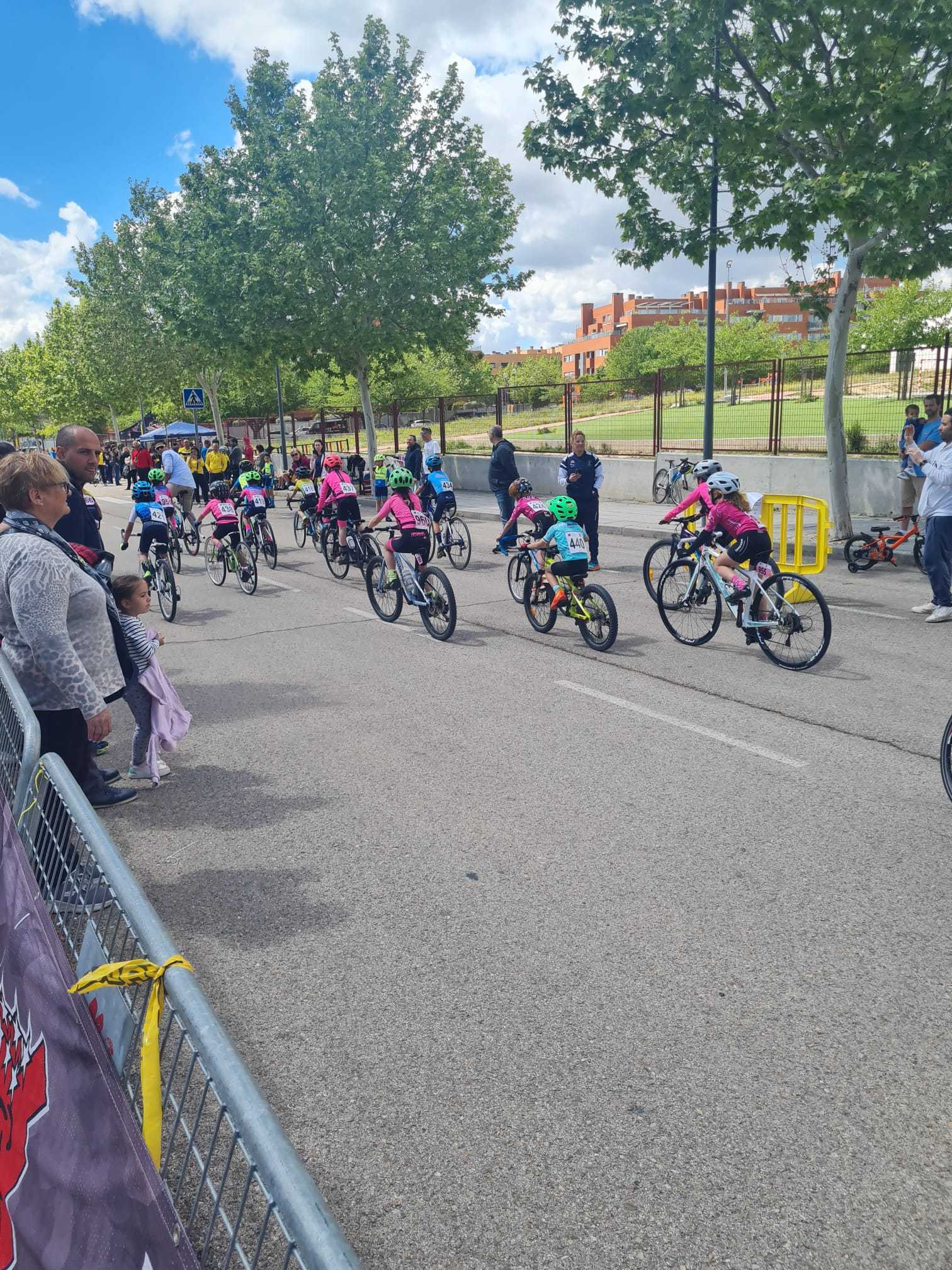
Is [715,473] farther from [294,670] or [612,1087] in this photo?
[612,1087]

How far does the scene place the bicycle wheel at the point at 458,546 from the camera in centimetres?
1424

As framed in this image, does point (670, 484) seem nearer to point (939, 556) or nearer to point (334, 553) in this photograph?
point (334, 553)

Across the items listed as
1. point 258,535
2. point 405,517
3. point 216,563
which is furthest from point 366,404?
point 405,517

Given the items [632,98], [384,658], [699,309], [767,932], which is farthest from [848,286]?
[699,309]

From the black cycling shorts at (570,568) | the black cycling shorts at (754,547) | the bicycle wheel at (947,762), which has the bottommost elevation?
the bicycle wheel at (947,762)

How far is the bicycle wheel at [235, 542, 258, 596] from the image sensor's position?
12922 mm

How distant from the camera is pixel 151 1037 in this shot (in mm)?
1780

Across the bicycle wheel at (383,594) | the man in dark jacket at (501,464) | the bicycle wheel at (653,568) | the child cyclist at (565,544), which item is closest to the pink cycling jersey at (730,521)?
the bicycle wheel at (653,568)

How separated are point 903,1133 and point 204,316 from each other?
1102 inches

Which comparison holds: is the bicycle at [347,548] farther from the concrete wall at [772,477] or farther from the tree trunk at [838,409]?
the concrete wall at [772,477]

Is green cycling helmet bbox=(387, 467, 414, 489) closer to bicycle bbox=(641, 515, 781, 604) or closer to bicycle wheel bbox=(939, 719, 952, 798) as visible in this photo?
bicycle bbox=(641, 515, 781, 604)

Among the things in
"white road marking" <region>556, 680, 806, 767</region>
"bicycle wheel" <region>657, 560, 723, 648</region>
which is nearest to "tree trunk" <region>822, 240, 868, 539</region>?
"bicycle wheel" <region>657, 560, 723, 648</region>

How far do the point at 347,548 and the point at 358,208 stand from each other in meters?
15.7

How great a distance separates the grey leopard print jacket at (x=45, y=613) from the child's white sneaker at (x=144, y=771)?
1588 mm
